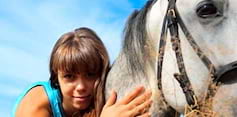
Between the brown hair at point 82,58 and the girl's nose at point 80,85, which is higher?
the brown hair at point 82,58

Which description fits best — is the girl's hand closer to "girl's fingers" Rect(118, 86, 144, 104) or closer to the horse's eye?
"girl's fingers" Rect(118, 86, 144, 104)

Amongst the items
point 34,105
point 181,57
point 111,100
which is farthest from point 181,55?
point 34,105

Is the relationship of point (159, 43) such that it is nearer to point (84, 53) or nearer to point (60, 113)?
point (84, 53)

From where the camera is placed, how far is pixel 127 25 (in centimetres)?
387

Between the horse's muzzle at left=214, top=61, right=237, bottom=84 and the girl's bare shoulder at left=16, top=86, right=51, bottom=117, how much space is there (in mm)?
1601

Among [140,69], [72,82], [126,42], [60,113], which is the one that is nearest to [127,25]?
[126,42]

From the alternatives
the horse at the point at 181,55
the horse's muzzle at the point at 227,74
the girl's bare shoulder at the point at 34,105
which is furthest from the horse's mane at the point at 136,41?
the girl's bare shoulder at the point at 34,105

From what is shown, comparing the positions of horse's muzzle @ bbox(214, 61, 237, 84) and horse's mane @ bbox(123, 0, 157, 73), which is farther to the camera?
horse's mane @ bbox(123, 0, 157, 73)

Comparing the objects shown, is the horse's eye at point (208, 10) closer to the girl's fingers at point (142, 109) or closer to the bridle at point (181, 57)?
the bridle at point (181, 57)

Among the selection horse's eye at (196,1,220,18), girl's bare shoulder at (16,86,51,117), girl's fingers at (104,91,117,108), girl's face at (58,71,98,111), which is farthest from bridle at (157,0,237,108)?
girl's bare shoulder at (16,86,51,117)

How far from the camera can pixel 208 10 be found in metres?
3.17

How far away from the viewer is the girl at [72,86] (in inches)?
151

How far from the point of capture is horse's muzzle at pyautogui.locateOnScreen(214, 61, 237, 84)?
2.98 metres

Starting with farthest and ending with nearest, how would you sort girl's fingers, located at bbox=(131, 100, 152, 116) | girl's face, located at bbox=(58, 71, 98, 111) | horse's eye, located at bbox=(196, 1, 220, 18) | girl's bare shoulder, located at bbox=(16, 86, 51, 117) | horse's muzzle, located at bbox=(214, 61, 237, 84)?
girl's face, located at bbox=(58, 71, 98, 111), girl's bare shoulder, located at bbox=(16, 86, 51, 117), girl's fingers, located at bbox=(131, 100, 152, 116), horse's eye, located at bbox=(196, 1, 220, 18), horse's muzzle, located at bbox=(214, 61, 237, 84)
